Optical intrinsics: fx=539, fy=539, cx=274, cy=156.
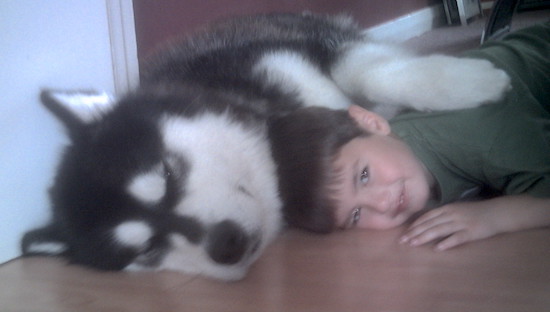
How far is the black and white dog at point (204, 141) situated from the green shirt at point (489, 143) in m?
0.07

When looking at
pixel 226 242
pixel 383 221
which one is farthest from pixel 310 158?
pixel 226 242

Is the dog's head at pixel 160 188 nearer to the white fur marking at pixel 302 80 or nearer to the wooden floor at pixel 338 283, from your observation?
the wooden floor at pixel 338 283

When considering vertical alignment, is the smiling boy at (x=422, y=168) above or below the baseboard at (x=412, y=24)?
above

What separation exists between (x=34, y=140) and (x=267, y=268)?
114cm

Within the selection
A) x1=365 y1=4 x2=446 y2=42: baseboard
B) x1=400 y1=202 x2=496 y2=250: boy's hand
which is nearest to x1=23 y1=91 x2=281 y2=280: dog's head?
x1=400 y1=202 x2=496 y2=250: boy's hand

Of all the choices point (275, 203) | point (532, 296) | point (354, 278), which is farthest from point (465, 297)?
point (275, 203)

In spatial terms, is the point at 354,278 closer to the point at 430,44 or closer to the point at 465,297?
the point at 465,297

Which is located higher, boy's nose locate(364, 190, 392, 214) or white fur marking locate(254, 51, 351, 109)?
white fur marking locate(254, 51, 351, 109)

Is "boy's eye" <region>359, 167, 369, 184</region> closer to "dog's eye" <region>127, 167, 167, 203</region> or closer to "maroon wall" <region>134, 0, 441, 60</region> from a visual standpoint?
"dog's eye" <region>127, 167, 167, 203</region>

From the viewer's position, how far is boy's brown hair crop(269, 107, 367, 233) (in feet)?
6.58

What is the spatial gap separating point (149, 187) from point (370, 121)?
90cm

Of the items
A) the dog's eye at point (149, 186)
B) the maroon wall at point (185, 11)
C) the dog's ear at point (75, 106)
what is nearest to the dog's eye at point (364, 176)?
the dog's eye at point (149, 186)

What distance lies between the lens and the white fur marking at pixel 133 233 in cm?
177

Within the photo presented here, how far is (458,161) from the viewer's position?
2.03m
